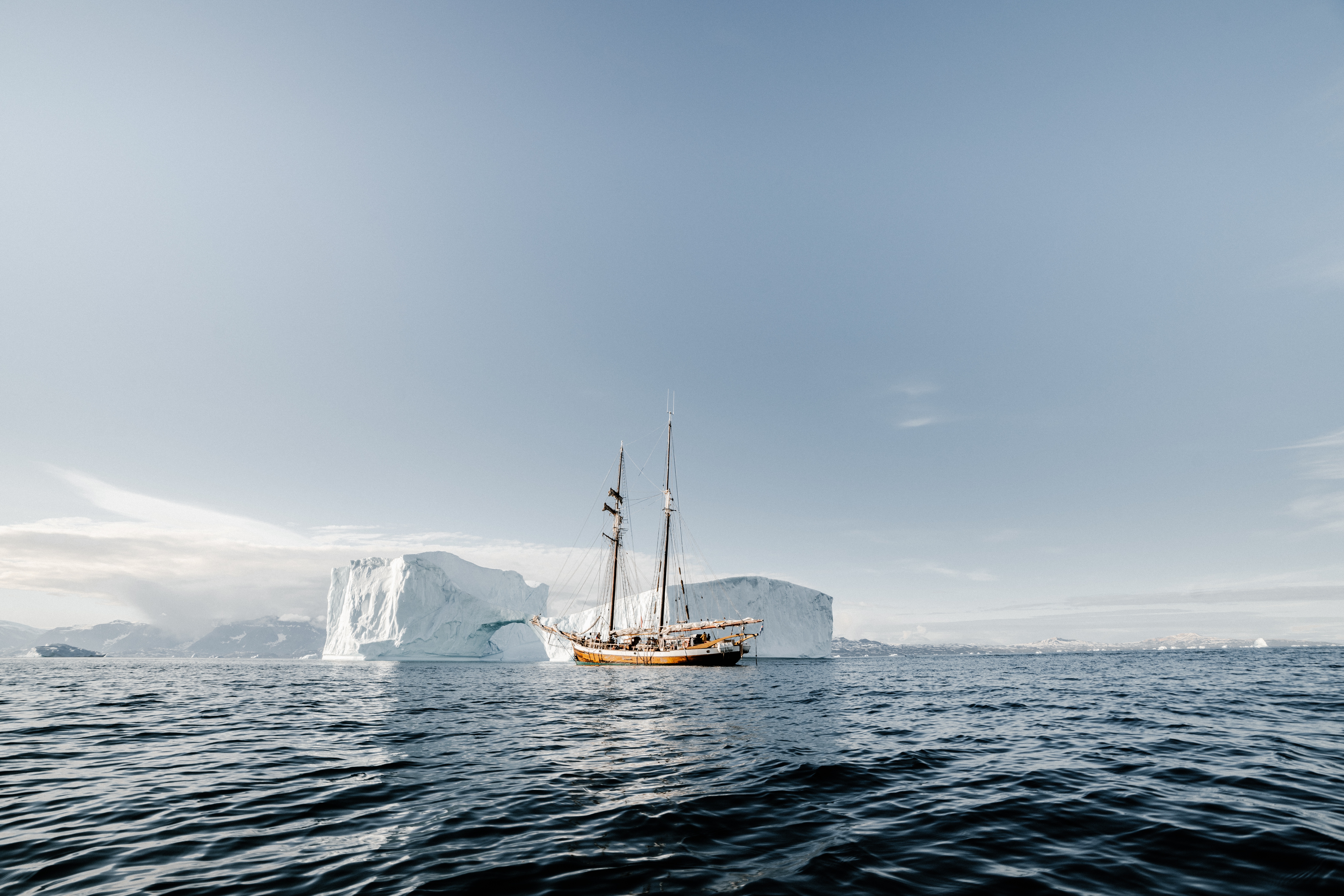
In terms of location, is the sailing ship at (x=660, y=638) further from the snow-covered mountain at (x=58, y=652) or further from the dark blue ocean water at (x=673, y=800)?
the snow-covered mountain at (x=58, y=652)

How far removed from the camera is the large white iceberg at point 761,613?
92.7 m

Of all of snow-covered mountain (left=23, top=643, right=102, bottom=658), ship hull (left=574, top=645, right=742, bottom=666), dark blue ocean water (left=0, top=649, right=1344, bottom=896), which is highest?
dark blue ocean water (left=0, top=649, right=1344, bottom=896)

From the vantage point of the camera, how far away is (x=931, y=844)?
5926 millimetres

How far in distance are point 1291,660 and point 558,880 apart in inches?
3818

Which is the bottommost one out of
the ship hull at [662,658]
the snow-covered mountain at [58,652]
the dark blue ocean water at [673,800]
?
the snow-covered mountain at [58,652]

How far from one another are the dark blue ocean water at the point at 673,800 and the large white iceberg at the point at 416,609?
57.1 meters

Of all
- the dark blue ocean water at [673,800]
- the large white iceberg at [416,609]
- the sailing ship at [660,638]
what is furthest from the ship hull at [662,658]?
the dark blue ocean water at [673,800]

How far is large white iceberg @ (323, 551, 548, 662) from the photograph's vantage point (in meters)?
73.1

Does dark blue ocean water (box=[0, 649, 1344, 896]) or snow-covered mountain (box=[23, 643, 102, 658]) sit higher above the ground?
dark blue ocean water (box=[0, 649, 1344, 896])

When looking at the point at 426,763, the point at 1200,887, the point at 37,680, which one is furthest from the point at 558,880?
the point at 37,680

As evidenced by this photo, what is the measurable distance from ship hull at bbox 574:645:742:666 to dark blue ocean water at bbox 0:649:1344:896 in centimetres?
4164

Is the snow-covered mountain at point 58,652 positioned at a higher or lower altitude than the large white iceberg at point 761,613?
lower

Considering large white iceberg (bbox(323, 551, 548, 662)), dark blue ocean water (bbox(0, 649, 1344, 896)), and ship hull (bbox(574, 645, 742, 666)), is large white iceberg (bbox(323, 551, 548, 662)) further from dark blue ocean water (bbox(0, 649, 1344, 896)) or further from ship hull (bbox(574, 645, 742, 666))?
dark blue ocean water (bbox(0, 649, 1344, 896))

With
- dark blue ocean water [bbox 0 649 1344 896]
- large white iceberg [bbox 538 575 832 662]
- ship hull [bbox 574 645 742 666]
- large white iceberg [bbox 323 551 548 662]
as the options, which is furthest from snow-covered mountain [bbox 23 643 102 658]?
dark blue ocean water [bbox 0 649 1344 896]
